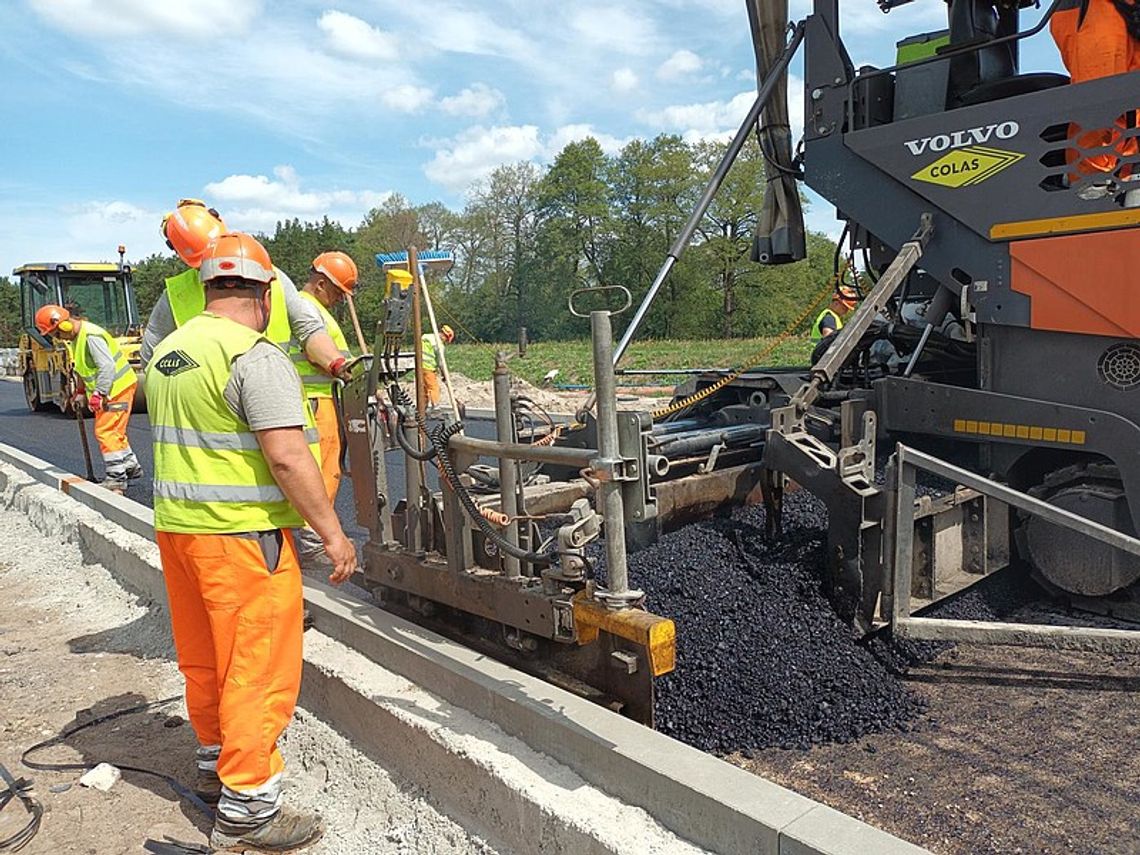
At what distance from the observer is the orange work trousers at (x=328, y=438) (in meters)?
4.96

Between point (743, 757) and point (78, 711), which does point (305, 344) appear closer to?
point (78, 711)

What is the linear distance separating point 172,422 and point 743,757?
2082mm

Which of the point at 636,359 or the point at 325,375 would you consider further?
the point at 636,359

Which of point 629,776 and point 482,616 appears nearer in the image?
point 629,776

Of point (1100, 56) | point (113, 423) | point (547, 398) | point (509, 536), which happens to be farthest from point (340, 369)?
point (547, 398)

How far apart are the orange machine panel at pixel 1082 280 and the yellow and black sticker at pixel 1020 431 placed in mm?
420

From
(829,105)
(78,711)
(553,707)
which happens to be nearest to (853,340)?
(829,105)

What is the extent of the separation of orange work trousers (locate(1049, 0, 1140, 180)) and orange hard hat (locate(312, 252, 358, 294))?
140 inches

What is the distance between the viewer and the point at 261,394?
9.04 feet

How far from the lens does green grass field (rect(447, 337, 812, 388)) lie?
66.1ft

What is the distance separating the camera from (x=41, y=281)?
1805cm

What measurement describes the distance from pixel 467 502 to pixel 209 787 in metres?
1.29

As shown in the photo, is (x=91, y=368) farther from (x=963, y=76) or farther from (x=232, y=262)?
(x=963, y=76)

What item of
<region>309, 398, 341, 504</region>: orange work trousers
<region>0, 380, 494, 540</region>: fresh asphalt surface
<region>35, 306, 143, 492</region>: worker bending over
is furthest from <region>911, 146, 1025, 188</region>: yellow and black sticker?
<region>35, 306, 143, 492</region>: worker bending over
